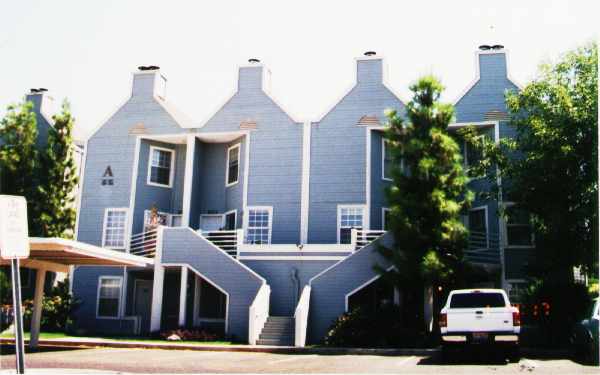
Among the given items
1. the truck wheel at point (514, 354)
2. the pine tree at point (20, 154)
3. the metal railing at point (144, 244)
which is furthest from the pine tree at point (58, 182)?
the truck wheel at point (514, 354)

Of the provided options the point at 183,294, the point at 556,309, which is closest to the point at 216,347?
the point at 183,294

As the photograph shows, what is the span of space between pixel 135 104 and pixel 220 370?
65.7 feet

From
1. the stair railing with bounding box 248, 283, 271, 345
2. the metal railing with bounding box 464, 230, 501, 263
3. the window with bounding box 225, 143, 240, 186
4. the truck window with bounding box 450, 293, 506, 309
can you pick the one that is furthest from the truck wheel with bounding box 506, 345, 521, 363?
the window with bounding box 225, 143, 240, 186

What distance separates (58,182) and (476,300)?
72.0 ft

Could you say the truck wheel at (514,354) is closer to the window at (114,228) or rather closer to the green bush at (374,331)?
the green bush at (374,331)

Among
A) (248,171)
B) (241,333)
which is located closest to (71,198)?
(248,171)

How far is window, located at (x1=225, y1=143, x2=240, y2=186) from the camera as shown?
28547 mm

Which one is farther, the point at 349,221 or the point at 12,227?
the point at 349,221

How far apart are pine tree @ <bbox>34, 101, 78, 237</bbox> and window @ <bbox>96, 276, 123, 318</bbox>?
3.48m

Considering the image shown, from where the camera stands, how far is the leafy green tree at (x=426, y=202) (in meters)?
20.1

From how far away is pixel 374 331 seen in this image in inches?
780

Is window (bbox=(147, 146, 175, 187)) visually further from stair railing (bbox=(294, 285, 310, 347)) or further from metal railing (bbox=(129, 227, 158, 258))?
stair railing (bbox=(294, 285, 310, 347))

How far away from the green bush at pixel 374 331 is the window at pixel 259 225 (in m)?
6.91

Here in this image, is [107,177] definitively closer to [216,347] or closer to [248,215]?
[248,215]
